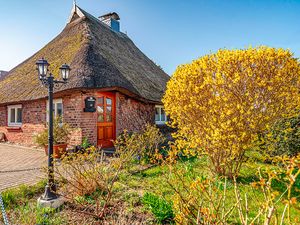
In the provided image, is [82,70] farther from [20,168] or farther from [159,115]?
[159,115]

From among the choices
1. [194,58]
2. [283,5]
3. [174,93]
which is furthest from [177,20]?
[174,93]

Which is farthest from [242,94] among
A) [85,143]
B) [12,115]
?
[12,115]

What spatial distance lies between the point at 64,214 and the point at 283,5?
23.4 ft

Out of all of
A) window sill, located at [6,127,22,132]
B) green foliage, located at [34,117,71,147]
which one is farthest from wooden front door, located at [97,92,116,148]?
window sill, located at [6,127,22,132]

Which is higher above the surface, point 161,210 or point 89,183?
point 89,183

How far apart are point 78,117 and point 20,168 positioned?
2713 mm

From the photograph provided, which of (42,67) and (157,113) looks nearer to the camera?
(42,67)

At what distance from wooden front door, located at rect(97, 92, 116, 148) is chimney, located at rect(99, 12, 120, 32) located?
9886 millimetres

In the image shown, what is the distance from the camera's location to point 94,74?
8102 mm

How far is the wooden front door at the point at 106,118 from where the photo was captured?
28.6ft

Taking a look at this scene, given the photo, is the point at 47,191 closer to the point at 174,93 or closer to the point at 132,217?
the point at 132,217

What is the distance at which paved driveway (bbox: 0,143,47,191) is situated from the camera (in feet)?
15.4

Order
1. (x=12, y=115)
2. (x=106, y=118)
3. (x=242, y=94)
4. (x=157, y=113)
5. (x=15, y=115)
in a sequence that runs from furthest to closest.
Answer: (x=157, y=113), (x=12, y=115), (x=15, y=115), (x=106, y=118), (x=242, y=94)

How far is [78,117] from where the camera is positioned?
26.5 feet
